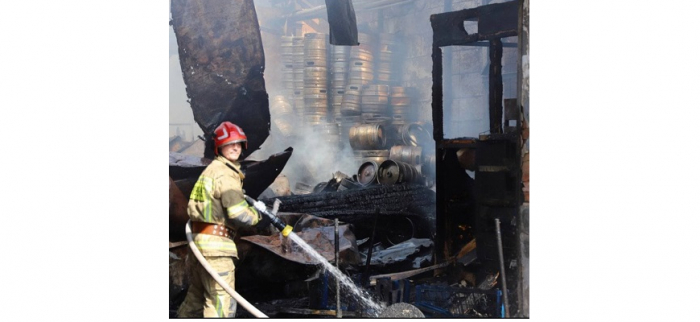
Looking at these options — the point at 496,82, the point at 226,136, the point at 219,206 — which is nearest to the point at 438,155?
the point at 496,82

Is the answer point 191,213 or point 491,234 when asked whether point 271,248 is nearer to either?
point 191,213

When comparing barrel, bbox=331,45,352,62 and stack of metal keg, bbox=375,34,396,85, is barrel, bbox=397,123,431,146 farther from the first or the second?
barrel, bbox=331,45,352,62

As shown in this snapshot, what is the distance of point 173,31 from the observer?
6020 millimetres

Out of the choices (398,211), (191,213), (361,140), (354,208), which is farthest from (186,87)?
(361,140)

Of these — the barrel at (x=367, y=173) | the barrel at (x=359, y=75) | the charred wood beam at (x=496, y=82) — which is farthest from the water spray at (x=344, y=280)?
the barrel at (x=359, y=75)

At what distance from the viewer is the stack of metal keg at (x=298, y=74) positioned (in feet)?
35.8

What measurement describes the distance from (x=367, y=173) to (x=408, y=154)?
3.40ft

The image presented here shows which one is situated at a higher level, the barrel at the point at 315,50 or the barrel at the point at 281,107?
the barrel at the point at 315,50

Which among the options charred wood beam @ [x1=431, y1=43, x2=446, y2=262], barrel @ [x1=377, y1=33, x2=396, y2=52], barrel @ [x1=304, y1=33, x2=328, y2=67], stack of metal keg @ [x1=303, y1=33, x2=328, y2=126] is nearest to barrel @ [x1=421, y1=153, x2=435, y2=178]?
stack of metal keg @ [x1=303, y1=33, x2=328, y2=126]

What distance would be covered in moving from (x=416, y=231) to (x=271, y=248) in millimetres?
2953

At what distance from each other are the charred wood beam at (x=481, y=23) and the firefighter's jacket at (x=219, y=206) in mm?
2787

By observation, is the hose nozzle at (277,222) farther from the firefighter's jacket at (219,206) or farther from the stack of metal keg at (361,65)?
the stack of metal keg at (361,65)

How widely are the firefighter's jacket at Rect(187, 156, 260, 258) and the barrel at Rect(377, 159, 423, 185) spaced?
14.9 feet

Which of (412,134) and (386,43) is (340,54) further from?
(412,134)
